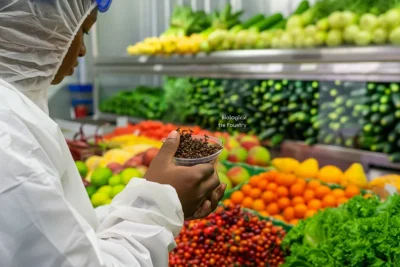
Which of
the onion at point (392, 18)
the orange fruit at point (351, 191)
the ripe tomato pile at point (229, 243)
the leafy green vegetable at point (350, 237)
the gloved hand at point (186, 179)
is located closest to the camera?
the gloved hand at point (186, 179)

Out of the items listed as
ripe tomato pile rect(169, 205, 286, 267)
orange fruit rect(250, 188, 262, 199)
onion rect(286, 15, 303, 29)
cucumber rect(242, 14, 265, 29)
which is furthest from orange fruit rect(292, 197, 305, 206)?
cucumber rect(242, 14, 265, 29)

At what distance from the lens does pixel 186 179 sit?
3.89 ft

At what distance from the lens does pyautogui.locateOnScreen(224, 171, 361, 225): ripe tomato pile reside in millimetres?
2373

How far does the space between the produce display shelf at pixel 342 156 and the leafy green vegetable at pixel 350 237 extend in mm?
1192

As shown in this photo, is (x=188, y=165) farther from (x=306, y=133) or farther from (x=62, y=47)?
(x=306, y=133)

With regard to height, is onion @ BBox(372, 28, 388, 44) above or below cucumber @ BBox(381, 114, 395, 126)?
above

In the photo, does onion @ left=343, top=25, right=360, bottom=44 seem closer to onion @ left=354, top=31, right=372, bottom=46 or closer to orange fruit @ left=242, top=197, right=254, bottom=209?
onion @ left=354, top=31, right=372, bottom=46

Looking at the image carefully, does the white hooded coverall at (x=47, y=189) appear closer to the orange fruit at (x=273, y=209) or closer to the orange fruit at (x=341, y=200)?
the orange fruit at (x=273, y=209)

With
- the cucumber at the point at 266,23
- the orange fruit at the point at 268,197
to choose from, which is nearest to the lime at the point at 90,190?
the orange fruit at the point at 268,197

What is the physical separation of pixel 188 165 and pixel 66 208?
405 millimetres

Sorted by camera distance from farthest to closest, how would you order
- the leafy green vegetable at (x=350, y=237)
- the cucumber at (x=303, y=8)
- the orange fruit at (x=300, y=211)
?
the cucumber at (x=303, y=8) → the orange fruit at (x=300, y=211) → the leafy green vegetable at (x=350, y=237)

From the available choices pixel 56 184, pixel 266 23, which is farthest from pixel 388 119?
pixel 56 184

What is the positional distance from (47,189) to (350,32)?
2684mm

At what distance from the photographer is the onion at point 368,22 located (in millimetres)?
2941
